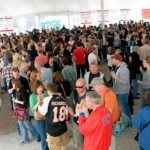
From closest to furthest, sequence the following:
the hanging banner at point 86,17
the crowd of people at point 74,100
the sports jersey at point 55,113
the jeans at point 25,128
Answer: the crowd of people at point 74,100
the sports jersey at point 55,113
the jeans at point 25,128
the hanging banner at point 86,17

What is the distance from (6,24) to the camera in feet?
62.6

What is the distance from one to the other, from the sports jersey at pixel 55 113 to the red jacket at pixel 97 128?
28.4 inches

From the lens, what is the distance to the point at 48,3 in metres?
17.7

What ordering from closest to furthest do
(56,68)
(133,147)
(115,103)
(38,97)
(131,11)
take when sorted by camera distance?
1. (115,103)
2. (38,97)
3. (133,147)
4. (56,68)
5. (131,11)

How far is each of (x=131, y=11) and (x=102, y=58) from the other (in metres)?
10.6

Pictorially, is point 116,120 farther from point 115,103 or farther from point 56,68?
point 56,68

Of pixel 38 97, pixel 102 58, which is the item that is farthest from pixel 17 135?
pixel 102 58

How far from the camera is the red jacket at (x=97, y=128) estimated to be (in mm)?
3113

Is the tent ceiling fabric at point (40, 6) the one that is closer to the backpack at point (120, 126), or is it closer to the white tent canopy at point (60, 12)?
the white tent canopy at point (60, 12)

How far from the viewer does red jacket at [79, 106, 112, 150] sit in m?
3.11

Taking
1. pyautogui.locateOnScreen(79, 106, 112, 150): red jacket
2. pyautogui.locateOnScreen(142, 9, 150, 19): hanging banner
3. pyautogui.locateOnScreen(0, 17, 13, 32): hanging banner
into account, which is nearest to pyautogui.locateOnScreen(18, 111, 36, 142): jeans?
pyautogui.locateOnScreen(79, 106, 112, 150): red jacket

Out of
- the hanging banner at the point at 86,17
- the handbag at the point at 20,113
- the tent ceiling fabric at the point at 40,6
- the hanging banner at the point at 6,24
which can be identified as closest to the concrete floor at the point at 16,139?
the handbag at the point at 20,113

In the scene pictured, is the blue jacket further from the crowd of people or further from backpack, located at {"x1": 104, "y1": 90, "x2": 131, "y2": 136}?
backpack, located at {"x1": 104, "y1": 90, "x2": 131, "y2": 136}

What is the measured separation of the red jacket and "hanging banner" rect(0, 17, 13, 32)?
1667 centimetres
